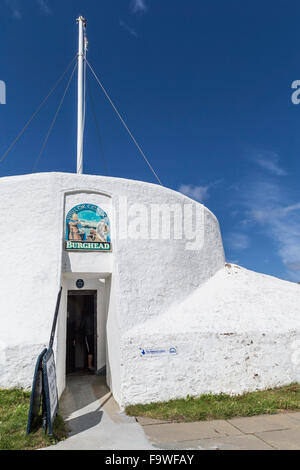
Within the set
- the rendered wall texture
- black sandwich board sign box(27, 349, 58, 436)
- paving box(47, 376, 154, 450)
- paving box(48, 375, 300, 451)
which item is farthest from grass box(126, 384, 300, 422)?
black sandwich board sign box(27, 349, 58, 436)

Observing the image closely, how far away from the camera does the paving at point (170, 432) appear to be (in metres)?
5.55

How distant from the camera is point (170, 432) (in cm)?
618

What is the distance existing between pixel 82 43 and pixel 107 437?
14.0 meters

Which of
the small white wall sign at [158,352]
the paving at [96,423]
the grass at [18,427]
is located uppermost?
the small white wall sign at [158,352]

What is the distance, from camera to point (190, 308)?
9367mm

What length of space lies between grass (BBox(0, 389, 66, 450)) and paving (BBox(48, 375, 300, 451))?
23 cm

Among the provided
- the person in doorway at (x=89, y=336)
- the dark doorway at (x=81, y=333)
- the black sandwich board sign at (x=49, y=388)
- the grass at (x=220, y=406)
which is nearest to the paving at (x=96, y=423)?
the black sandwich board sign at (x=49, y=388)

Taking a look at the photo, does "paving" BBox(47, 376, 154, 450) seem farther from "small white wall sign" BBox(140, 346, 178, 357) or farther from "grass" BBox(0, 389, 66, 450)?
"small white wall sign" BBox(140, 346, 178, 357)

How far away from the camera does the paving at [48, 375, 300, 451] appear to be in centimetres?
555

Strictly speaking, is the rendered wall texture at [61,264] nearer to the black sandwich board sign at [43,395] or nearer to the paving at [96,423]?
the paving at [96,423]

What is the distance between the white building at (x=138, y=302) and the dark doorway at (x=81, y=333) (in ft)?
9.08

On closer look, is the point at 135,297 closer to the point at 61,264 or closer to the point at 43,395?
the point at 61,264

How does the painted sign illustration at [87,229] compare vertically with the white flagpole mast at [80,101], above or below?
below
